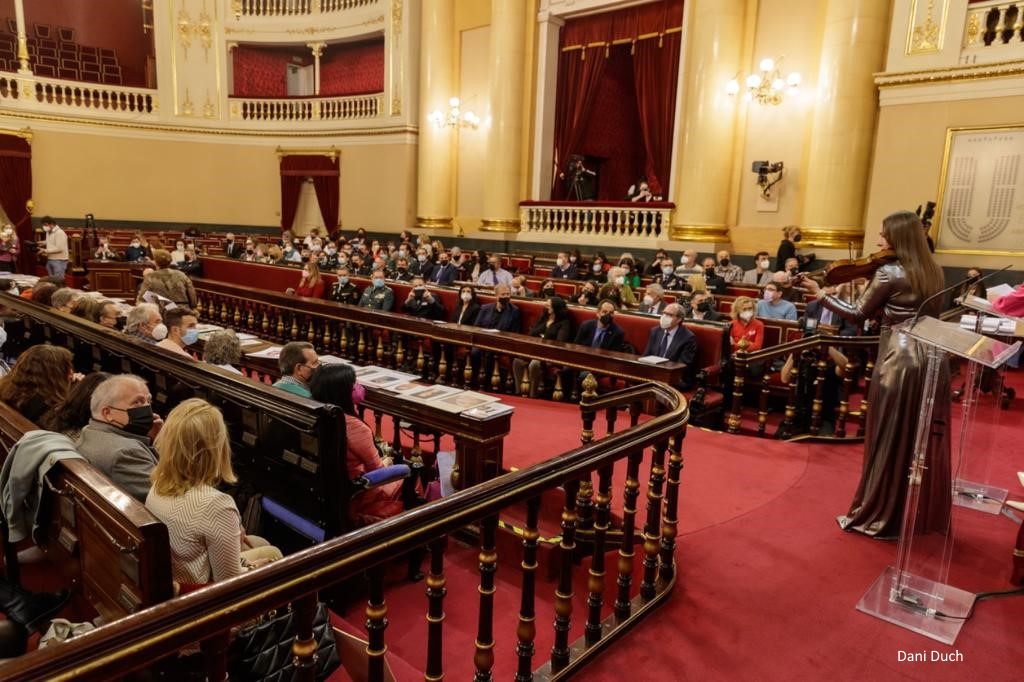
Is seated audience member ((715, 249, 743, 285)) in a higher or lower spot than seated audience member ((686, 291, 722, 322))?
higher

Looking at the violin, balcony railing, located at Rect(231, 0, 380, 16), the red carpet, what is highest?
balcony railing, located at Rect(231, 0, 380, 16)

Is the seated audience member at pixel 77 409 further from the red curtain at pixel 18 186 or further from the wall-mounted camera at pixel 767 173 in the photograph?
the red curtain at pixel 18 186

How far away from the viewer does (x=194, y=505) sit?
1994 millimetres

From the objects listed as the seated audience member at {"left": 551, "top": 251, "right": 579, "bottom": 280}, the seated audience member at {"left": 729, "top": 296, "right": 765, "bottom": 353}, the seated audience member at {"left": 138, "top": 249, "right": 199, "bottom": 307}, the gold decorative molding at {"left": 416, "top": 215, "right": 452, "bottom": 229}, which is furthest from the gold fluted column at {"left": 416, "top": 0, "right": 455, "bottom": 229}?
the seated audience member at {"left": 729, "top": 296, "right": 765, "bottom": 353}

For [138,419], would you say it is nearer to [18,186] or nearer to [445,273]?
[445,273]

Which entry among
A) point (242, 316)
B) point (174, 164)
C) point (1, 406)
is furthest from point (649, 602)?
point (174, 164)

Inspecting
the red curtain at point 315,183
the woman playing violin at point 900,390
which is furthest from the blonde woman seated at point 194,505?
the red curtain at point 315,183

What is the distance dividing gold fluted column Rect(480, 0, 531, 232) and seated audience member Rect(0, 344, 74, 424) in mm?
10010

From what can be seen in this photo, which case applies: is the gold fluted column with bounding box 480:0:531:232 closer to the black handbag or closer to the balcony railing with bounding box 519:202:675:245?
the balcony railing with bounding box 519:202:675:245

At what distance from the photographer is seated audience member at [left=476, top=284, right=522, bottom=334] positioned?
20.7 feet

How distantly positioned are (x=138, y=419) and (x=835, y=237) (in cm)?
858

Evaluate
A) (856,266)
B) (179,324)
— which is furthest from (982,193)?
(179,324)

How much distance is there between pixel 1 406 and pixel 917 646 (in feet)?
11.7

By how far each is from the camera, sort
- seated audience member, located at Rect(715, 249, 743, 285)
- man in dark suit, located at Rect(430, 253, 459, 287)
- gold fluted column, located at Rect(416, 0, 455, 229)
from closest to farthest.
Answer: seated audience member, located at Rect(715, 249, 743, 285) → man in dark suit, located at Rect(430, 253, 459, 287) → gold fluted column, located at Rect(416, 0, 455, 229)
